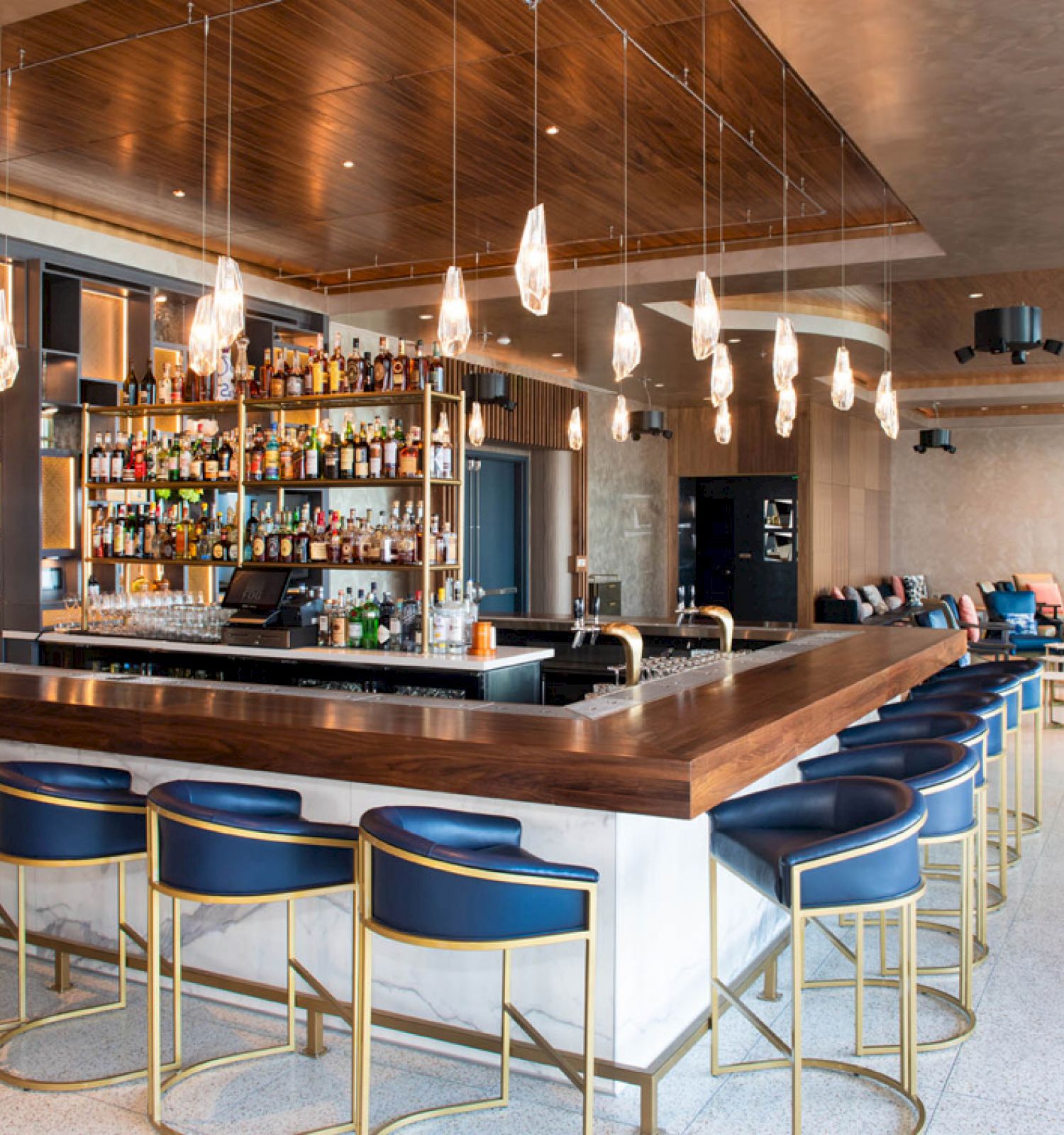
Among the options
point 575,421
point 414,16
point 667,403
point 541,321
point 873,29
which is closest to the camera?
point 873,29

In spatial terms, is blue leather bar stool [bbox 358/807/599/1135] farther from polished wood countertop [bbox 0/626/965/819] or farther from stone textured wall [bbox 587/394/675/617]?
stone textured wall [bbox 587/394/675/617]

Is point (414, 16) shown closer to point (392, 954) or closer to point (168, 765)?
point (168, 765)

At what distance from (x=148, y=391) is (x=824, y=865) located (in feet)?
16.9

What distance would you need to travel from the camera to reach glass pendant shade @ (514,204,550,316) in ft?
12.2

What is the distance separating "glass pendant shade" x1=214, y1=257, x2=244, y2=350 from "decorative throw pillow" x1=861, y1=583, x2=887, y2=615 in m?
12.7

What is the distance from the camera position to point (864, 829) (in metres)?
2.61

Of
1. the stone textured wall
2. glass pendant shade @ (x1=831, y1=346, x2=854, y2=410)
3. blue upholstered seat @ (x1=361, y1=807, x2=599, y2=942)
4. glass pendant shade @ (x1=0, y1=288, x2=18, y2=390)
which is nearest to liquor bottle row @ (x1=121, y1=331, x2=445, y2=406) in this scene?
glass pendant shade @ (x1=0, y1=288, x2=18, y2=390)

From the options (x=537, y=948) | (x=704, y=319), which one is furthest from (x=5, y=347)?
(x=537, y=948)

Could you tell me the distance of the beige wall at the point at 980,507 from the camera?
56.5 ft

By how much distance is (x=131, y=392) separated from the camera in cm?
658

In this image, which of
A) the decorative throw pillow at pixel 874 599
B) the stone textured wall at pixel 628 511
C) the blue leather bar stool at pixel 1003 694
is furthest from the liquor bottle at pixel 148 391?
the decorative throw pillow at pixel 874 599

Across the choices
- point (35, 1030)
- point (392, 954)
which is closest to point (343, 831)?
point (392, 954)

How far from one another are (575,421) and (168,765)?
5.44 metres

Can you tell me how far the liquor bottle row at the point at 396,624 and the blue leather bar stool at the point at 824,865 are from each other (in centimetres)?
241
